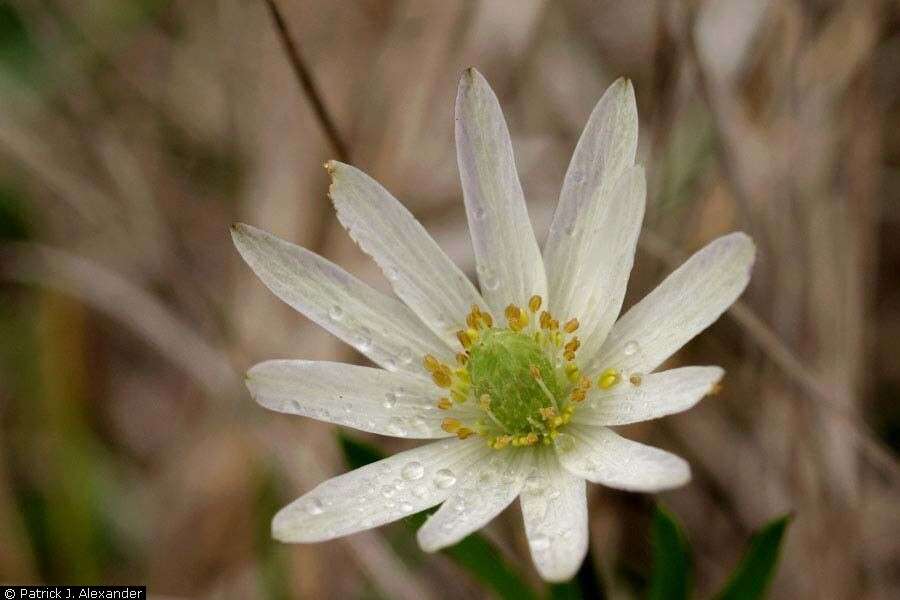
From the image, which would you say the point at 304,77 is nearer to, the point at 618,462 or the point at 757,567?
the point at 618,462

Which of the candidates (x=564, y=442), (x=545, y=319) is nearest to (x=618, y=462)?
(x=564, y=442)

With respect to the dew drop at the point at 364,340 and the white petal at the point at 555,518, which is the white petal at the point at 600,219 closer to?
the white petal at the point at 555,518

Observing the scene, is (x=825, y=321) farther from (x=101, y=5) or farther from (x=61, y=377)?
(x=101, y=5)

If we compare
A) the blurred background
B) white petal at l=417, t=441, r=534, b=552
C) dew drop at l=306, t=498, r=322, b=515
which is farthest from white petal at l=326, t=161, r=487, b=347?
the blurred background

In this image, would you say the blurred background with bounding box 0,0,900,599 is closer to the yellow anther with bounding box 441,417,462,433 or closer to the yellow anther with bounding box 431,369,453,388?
the yellow anther with bounding box 441,417,462,433

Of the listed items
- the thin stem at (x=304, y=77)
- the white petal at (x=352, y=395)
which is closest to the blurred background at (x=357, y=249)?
the thin stem at (x=304, y=77)

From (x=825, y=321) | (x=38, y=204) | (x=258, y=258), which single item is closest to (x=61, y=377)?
(x=38, y=204)
